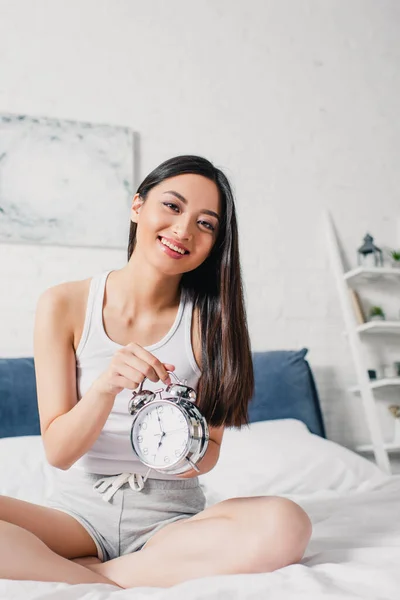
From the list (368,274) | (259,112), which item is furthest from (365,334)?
(259,112)

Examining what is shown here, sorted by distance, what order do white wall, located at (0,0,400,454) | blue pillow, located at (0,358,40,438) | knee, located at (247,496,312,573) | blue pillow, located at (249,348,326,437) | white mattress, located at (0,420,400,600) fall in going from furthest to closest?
white wall, located at (0,0,400,454) < blue pillow, located at (249,348,326,437) < blue pillow, located at (0,358,40,438) < knee, located at (247,496,312,573) < white mattress, located at (0,420,400,600)

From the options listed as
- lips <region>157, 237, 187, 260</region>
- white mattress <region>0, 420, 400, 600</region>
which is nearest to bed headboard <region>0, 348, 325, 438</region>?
white mattress <region>0, 420, 400, 600</region>

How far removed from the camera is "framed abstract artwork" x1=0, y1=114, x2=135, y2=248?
8.32 ft

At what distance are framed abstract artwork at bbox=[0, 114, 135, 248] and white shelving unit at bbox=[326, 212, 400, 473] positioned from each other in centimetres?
95

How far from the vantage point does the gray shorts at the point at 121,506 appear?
1.25 m

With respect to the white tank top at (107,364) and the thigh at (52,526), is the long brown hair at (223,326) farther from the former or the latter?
the thigh at (52,526)

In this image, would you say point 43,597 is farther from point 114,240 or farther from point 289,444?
point 114,240

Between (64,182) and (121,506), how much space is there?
1637 mm

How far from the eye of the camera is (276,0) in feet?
9.98

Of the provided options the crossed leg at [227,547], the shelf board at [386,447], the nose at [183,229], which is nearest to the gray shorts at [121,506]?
the crossed leg at [227,547]

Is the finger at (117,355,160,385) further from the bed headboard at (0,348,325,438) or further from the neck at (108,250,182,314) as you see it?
the bed headboard at (0,348,325,438)

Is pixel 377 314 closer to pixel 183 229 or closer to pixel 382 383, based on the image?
pixel 382 383

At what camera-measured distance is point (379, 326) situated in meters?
2.81

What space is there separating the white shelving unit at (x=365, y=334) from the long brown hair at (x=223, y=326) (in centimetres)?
146
